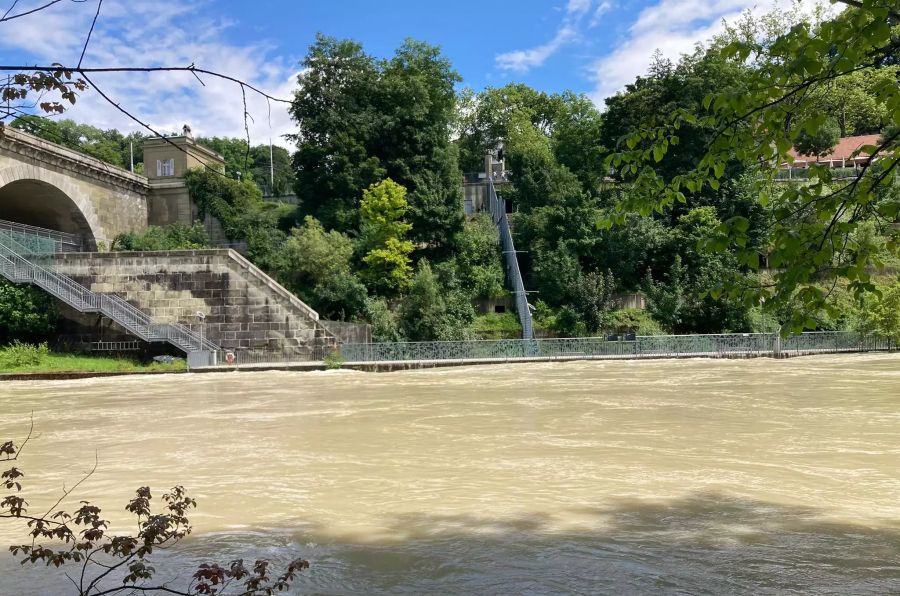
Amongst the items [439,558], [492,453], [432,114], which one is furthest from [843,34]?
[432,114]

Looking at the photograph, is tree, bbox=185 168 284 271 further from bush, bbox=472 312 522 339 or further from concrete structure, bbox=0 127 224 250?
bush, bbox=472 312 522 339

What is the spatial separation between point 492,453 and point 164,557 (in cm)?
514

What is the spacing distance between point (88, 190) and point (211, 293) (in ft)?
30.6

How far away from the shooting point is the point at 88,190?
30359 mm

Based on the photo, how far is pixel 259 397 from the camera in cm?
1706

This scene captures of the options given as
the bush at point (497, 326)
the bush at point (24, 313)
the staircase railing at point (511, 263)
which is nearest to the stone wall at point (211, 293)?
the bush at point (24, 313)

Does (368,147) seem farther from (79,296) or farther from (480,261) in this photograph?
(79,296)

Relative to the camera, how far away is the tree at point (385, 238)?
30.4 meters

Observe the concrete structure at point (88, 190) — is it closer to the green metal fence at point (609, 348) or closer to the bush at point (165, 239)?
the bush at point (165, 239)

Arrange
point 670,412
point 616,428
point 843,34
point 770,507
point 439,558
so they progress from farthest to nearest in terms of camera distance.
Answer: point 670,412
point 616,428
point 770,507
point 439,558
point 843,34

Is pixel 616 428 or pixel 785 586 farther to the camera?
pixel 616 428

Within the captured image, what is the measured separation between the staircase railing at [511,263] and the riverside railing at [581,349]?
248 centimetres

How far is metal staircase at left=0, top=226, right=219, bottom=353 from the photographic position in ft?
81.8

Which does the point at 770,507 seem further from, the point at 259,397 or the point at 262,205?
the point at 262,205
